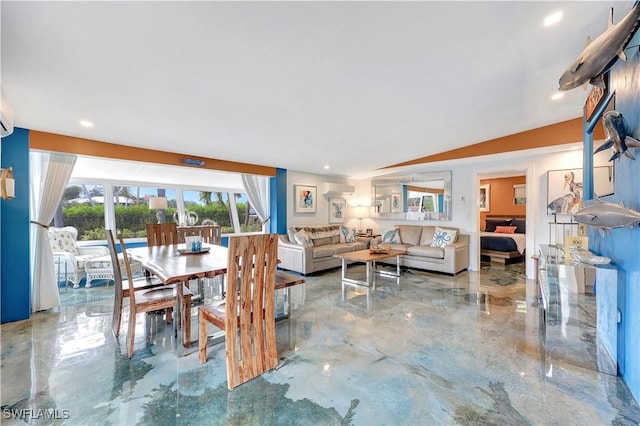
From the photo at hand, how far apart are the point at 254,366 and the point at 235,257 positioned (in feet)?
2.73

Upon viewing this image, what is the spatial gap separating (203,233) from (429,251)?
4039 millimetres

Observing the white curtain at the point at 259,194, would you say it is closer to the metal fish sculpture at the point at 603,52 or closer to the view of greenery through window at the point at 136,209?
the view of greenery through window at the point at 136,209

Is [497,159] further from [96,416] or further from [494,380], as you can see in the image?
[96,416]

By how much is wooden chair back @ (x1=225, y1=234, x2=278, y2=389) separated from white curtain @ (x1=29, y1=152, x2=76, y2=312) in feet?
9.71

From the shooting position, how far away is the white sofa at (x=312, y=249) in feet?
16.0

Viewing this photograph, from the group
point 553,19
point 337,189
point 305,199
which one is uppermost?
point 553,19

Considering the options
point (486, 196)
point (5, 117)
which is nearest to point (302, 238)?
point (5, 117)

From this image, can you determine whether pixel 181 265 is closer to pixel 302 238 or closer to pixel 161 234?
pixel 161 234

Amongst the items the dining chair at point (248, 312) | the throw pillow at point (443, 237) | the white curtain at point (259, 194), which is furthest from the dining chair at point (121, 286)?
the throw pillow at point (443, 237)

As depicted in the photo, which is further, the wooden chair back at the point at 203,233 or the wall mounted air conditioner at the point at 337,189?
the wall mounted air conditioner at the point at 337,189

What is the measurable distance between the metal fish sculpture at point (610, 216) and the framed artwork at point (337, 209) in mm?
5065

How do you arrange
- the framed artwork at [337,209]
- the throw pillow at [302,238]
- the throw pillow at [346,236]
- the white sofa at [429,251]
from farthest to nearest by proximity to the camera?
the framed artwork at [337,209]
the throw pillow at [346,236]
the throw pillow at [302,238]
the white sofa at [429,251]

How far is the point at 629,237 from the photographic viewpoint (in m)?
1.83

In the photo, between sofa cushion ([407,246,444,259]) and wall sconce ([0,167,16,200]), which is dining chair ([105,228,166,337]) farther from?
sofa cushion ([407,246,444,259])
